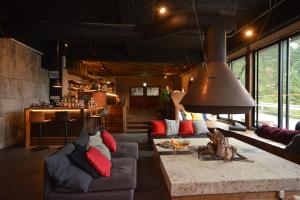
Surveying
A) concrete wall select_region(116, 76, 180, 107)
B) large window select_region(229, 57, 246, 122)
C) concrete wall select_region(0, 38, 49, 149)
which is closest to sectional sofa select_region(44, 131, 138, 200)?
concrete wall select_region(0, 38, 49, 149)

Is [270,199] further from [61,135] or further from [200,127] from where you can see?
[61,135]

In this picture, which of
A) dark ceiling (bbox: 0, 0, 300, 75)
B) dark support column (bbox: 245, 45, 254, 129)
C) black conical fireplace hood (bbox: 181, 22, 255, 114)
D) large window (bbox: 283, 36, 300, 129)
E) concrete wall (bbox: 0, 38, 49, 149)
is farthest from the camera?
concrete wall (bbox: 0, 38, 49, 149)

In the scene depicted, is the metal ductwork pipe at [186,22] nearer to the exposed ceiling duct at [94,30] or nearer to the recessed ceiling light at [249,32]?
the exposed ceiling duct at [94,30]

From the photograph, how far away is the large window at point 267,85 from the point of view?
4.89m

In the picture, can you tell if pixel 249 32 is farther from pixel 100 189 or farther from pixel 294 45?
pixel 100 189

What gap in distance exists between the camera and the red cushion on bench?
151 inches

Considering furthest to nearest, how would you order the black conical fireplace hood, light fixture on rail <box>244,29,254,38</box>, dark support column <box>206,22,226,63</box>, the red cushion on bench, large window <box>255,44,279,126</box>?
large window <box>255,44,279,126</box> → light fixture on rail <box>244,29,254,38</box> → the red cushion on bench → dark support column <box>206,22,226,63</box> → the black conical fireplace hood

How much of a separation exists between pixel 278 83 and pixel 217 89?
285 cm

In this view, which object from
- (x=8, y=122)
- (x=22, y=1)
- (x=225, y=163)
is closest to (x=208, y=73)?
(x=225, y=163)

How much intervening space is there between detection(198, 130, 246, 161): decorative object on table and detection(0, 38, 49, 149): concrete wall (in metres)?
5.63

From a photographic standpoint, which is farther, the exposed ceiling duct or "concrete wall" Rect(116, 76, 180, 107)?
"concrete wall" Rect(116, 76, 180, 107)

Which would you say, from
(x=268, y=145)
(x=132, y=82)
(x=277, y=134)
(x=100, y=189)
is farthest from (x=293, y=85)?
(x=132, y=82)

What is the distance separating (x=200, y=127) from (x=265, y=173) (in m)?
3.70

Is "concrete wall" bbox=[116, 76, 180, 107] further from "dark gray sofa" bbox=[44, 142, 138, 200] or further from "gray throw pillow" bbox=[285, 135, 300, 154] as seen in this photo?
"dark gray sofa" bbox=[44, 142, 138, 200]
